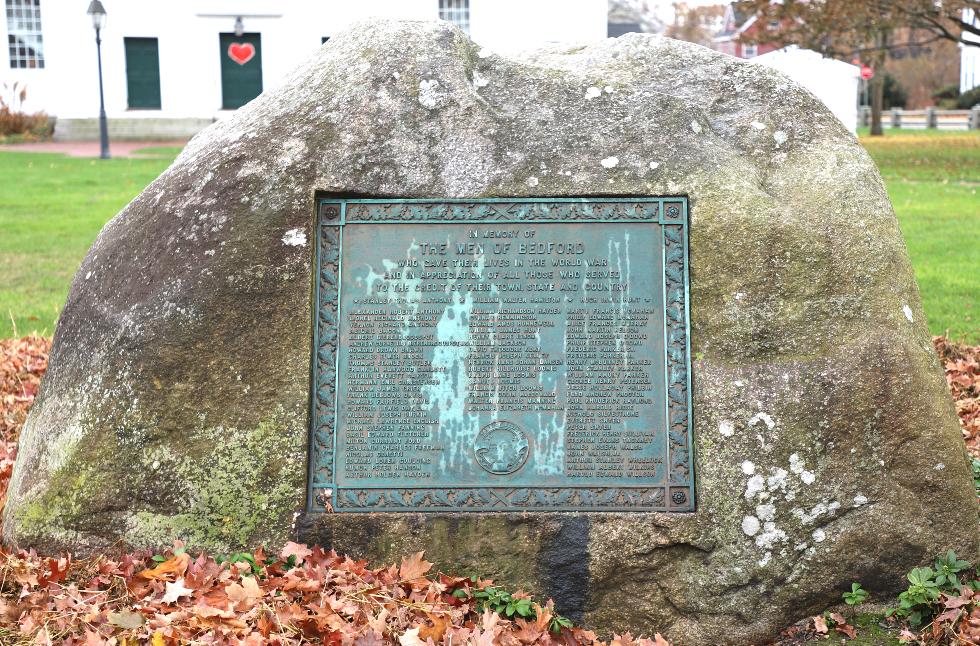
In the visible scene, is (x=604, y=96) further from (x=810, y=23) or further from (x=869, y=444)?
(x=810, y=23)

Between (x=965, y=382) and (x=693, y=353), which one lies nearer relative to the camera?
(x=693, y=353)

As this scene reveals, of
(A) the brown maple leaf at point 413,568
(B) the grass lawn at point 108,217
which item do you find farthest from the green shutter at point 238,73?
(A) the brown maple leaf at point 413,568

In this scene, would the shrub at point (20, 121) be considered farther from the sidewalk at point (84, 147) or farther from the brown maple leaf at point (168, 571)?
the brown maple leaf at point (168, 571)

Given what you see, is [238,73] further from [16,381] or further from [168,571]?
[168,571]

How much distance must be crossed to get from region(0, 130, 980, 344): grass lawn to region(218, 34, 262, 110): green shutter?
7485 mm

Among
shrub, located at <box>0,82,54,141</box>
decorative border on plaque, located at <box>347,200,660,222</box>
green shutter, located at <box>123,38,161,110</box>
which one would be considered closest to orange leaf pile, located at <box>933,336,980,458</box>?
decorative border on plaque, located at <box>347,200,660,222</box>

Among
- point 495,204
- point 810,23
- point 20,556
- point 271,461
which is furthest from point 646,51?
point 810,23

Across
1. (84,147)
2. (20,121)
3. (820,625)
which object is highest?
(20,121)

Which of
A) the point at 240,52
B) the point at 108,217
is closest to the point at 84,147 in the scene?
the point at 240,52

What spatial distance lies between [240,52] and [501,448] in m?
27.4

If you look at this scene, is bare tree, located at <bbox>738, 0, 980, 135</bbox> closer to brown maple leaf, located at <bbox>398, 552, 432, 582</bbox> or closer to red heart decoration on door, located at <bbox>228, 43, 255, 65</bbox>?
red heart decoration on door, located at <bbox>228, 43, 255, 65</bbox>

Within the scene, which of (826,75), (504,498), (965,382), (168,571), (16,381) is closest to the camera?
(168,571)

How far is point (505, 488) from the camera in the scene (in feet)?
12.7

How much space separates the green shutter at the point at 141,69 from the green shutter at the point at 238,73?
1.78 metres
